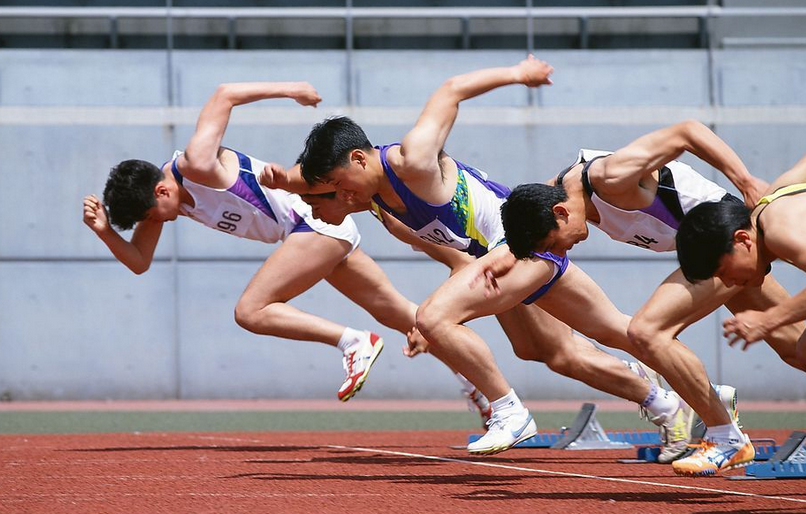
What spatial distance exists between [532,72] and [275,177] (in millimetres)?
1464

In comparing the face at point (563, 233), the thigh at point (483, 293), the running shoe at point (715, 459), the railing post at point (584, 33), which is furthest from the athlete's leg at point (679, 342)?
the railing post at point (584, 33)

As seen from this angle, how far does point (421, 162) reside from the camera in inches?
225

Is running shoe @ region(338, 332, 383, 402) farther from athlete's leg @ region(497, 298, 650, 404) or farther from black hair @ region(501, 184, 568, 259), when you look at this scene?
black hair @ region(501, 184, 568, 259)

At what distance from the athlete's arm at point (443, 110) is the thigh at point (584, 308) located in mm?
856

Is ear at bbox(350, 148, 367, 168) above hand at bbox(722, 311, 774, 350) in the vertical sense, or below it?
above

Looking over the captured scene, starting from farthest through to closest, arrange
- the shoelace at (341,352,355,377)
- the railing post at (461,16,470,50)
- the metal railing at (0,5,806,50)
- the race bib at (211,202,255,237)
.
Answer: the railing post at (461,16,470,50) → the metal railing at (0,5,806,50) → the race bib at (211,202,255,237) → the shoelace at (341,352,355,377)

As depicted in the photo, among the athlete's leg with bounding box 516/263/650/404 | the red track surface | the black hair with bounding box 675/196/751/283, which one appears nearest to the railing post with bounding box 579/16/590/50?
the red track surface

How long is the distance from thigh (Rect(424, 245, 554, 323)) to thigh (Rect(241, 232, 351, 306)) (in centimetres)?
163

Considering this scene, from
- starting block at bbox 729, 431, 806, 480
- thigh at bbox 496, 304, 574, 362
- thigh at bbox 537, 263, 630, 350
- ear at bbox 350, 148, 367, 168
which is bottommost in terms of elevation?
starting block at bbox 729, 431, 806, 480

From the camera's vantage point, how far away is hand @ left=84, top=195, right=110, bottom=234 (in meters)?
7.21

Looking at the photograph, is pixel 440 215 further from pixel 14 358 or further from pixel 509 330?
pixel 14 358

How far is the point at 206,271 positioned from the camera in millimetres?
12641

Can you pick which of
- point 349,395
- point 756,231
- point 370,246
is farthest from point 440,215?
point 370,246

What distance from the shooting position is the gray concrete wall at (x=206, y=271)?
1256cm
